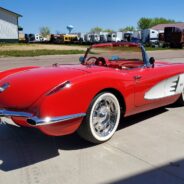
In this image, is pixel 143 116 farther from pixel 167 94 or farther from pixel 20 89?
pixel 20 89

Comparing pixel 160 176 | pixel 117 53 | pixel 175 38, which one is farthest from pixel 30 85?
pixel 175 38

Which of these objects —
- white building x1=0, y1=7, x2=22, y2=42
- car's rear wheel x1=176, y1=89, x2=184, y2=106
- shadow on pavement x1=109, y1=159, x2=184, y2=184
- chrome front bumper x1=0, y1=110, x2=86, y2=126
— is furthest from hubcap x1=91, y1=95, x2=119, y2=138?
white building x1=0, y1=7, x2=22, y2=42

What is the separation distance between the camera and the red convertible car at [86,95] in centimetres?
344

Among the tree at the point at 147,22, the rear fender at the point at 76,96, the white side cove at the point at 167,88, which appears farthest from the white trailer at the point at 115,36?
the tree at the point at 147,22

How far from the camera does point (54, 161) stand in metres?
3.49

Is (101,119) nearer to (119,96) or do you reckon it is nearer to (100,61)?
(119,96)

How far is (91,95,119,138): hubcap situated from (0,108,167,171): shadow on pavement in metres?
0.25

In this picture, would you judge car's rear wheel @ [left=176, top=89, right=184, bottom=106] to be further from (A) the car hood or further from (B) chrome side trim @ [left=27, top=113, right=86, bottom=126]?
(B) chrome side trim @ [left=27, top=113, right=86, bottom=126]

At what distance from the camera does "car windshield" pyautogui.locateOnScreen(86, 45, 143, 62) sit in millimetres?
5141

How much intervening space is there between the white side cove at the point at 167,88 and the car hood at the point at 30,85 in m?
1.21

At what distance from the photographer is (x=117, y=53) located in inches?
211

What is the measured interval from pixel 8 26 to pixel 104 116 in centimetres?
4052

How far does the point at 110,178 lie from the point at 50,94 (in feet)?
3.56

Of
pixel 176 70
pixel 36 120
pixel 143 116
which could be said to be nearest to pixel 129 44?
pixel 176 70
